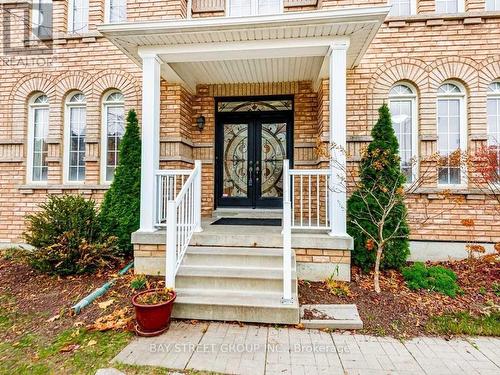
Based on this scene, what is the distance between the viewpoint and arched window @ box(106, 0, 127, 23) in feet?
19.0

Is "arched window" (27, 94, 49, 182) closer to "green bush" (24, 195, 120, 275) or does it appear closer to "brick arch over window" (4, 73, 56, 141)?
"brick arch over window" (4, 73, 56, 141)

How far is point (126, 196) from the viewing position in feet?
15.3

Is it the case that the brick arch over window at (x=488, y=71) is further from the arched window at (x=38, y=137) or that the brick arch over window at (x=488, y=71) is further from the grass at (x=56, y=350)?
the arched window at (x=38, y=137)

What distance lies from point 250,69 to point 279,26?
136 centimetres

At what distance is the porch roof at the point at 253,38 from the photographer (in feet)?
11.6

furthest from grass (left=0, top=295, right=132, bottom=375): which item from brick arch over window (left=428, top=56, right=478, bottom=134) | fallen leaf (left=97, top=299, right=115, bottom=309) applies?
brick arch over window (left=428, top=56, right=478, bottom=134)

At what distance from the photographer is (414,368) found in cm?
228

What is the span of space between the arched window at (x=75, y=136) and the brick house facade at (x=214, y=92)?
103 millimetres

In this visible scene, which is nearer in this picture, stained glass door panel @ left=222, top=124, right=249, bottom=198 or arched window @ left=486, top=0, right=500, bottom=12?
arched window @ left=486, top=0, right=500, bottom=12

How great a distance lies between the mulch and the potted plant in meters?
1.51

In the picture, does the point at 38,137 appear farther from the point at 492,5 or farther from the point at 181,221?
the point at 492,5

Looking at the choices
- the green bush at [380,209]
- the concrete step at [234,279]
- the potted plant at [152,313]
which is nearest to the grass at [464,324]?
the green bush at [380,209]

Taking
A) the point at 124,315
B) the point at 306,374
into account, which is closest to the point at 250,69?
the point at 124,315

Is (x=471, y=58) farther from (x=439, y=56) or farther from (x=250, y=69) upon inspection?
(x=250, y=69)
